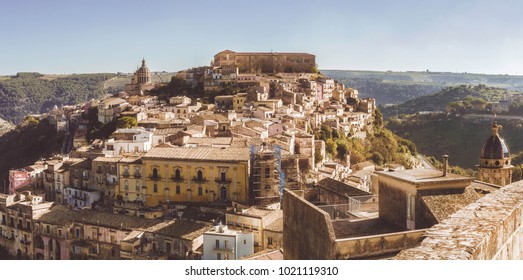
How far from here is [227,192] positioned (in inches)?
928

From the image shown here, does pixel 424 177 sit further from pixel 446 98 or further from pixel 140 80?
pixel 446 98

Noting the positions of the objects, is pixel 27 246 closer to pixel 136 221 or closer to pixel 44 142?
pixel 136 221

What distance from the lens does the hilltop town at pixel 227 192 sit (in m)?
6.66

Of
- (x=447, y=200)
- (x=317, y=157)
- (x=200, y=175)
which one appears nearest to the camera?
(x=447, y=200)

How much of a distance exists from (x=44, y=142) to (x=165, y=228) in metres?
32.1

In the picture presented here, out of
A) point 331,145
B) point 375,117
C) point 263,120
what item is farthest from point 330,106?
point 263,120

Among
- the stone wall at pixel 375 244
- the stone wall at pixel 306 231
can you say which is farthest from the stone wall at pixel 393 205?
the stone wall at pixel 306 231

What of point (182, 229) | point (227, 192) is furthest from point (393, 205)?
point (227, 192)

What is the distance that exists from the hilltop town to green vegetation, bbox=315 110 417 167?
185 mm

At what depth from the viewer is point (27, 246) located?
25.0m

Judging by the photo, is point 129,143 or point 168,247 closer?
point 168,247

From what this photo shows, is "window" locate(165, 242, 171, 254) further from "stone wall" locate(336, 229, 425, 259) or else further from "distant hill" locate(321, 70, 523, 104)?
"distant hill" locate(321, 70, 523, 104)

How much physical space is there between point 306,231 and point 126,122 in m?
33.5

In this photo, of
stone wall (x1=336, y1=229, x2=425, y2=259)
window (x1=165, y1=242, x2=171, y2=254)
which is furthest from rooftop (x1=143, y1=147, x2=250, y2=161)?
stone wall (x1=336, y1=229, x2=425, y2=259)
